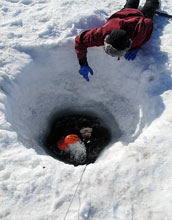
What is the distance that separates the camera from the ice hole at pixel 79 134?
3287 mm

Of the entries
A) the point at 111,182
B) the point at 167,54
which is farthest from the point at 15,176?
the point at 167,54

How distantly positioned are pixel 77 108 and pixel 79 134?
49 centimetres

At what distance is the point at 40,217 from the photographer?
1.98 meters

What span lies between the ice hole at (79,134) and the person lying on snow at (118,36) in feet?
3.18

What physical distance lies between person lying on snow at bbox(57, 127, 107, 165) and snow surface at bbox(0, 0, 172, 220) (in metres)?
0.27

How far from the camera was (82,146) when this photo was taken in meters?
3.39

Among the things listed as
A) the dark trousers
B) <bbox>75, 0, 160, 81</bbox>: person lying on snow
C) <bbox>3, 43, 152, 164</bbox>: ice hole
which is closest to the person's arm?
<bbox>75, 0, 160, 81</bbox>: person lying on snow

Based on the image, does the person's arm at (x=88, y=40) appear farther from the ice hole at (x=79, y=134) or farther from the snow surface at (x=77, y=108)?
the ice hole at (x=79, y=134)

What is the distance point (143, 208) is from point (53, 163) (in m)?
1.06

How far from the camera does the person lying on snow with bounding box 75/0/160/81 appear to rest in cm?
252

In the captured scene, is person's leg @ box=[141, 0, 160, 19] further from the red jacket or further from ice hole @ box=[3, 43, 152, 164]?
ice hole @ box=[3, 43, 152, 164]

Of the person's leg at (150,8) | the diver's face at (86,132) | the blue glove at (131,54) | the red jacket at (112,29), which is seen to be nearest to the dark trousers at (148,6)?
the person's leg at (150,8)

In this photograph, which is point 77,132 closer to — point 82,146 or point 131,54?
point 82,146

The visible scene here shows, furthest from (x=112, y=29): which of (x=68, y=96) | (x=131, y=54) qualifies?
(x=68, y=96)
